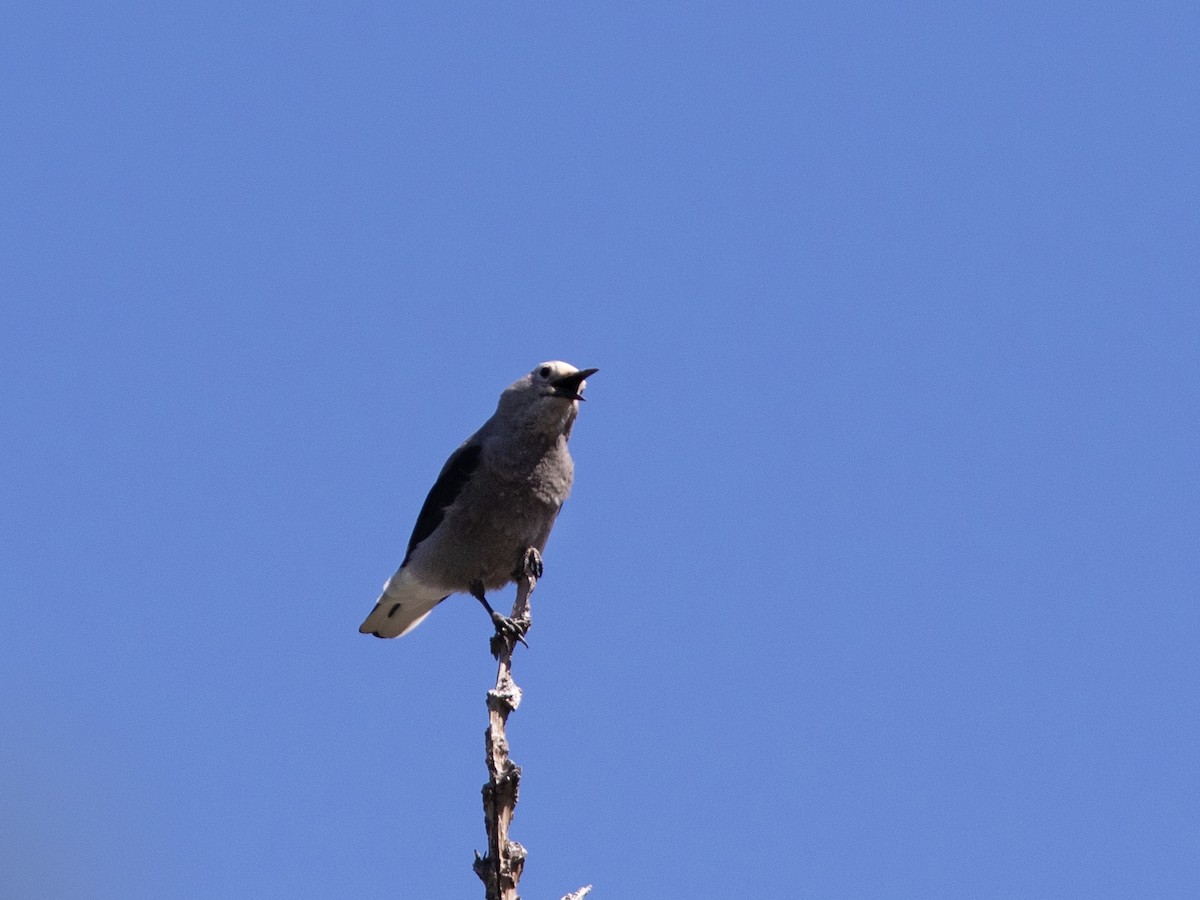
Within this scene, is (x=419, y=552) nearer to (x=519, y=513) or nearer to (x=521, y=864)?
(x=519, y=513)

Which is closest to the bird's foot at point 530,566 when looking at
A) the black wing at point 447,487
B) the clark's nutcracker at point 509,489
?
the clark's nutcracker at point 509,489

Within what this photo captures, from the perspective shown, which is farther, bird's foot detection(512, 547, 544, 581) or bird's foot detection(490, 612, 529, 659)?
bird's foot detection(512, 547, 544, 581)

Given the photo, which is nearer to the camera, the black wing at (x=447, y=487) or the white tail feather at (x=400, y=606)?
the black wing at (x=447, y=487)

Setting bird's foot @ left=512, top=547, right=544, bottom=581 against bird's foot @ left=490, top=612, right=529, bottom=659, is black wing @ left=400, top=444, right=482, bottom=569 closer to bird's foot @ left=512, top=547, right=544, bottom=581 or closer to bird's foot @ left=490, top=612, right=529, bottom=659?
bird's foot @ left=512, top=547, right=544, bottom=581

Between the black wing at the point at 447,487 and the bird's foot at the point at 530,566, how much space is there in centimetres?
50

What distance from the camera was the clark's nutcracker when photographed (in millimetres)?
6883

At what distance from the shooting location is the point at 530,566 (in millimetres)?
6512

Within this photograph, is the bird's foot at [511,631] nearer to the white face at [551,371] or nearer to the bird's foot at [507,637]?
the bird's foot at [507,637]

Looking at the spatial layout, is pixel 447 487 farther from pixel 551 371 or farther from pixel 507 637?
pixel 507 637

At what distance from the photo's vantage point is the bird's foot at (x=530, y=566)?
21.2 ft

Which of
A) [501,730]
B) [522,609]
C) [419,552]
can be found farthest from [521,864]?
[419,552]

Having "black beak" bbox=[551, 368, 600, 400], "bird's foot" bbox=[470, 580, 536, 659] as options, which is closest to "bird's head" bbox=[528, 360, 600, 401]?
"black beak" bbox=[551, 368, 600, 400]

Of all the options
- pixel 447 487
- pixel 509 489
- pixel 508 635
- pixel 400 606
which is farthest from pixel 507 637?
pixel 400 606

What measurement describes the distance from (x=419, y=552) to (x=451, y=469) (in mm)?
441
